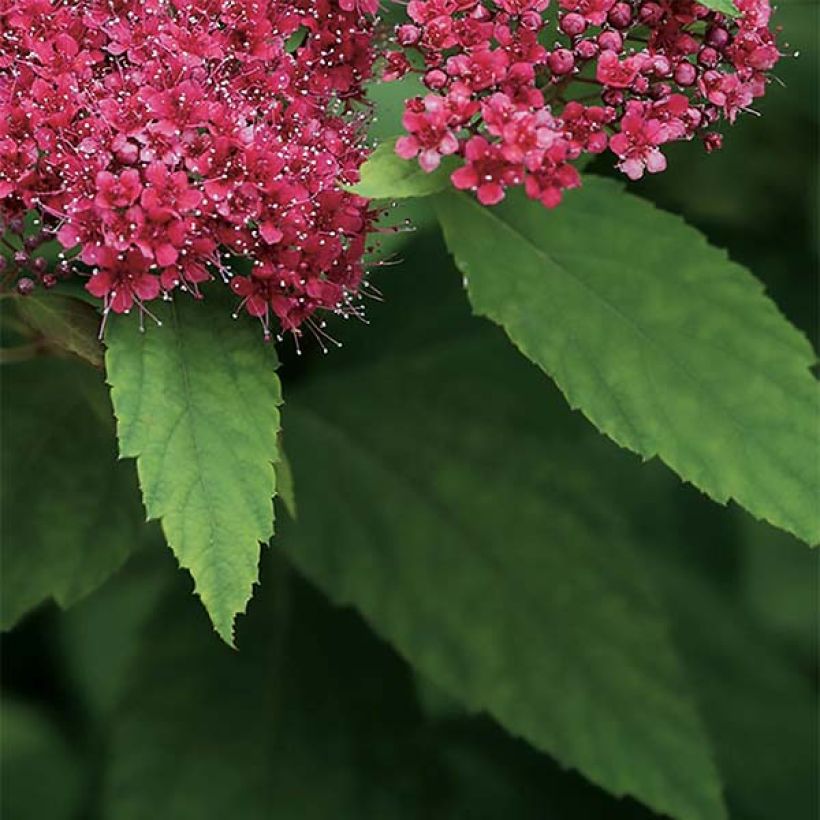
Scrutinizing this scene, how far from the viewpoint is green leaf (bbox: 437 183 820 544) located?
1843 mm

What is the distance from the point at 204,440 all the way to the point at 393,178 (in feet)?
1.14

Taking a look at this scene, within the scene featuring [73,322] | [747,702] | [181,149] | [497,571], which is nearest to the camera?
[181,149]

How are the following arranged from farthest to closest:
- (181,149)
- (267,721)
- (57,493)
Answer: (267,721) < (57,493) < (181,149)

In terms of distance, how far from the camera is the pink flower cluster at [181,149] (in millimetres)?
1604

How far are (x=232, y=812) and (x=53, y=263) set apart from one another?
911 mm

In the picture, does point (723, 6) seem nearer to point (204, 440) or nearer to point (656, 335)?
→ point (656, 335)

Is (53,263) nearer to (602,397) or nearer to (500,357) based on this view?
(500,357)

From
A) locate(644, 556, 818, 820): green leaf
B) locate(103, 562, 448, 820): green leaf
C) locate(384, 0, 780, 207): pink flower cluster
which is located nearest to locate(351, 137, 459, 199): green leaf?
locate(384, 0, 780, 207): pink flower cluster

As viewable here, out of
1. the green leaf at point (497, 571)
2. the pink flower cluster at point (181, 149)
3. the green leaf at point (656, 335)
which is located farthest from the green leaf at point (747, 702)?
the pink flower cluster at point (181, 149)

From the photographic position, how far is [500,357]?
271 centimetres

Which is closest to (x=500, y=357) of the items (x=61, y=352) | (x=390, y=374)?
(x=390, y=374)

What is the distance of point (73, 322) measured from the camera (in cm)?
172

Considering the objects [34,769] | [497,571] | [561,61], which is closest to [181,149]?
[561,61]

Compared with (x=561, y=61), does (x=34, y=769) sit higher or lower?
lower
